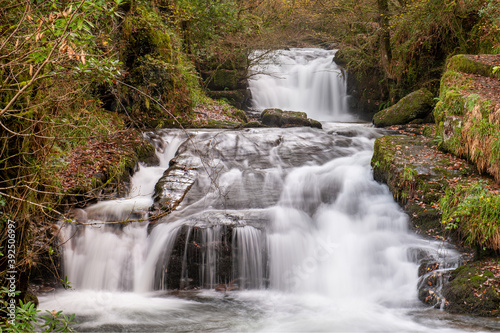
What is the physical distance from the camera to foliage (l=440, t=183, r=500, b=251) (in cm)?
554

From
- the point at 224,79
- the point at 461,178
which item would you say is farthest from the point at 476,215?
the point at 224,79

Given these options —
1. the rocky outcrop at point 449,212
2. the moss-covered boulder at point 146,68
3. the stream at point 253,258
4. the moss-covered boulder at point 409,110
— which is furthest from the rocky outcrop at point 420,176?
the moss-covered boulder at point 146,68

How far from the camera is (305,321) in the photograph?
5336 mm

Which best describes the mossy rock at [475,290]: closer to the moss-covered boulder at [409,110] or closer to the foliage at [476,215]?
the foliage at [476,215]

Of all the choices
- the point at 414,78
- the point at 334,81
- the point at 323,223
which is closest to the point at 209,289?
the point at 323,223

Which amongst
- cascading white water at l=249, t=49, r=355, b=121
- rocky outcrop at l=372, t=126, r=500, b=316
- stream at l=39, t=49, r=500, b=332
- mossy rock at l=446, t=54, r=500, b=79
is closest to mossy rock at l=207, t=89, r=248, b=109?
cascading white water at l=249, t=49, r=355, b=121

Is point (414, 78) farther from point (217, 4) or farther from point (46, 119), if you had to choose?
point (46, 119)

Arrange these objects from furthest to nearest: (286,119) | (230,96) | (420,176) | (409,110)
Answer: (230,96), (286,119), (409,110), (420,176)

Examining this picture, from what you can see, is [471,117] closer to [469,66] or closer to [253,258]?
[469,66]

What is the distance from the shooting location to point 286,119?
13.6 meters

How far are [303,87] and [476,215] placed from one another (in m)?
13.9

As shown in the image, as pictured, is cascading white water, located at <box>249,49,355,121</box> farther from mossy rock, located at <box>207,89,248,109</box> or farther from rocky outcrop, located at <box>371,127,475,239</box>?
rocky outcrop, located at <box>371,127,475,239</box>

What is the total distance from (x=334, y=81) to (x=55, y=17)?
1655 centimetres

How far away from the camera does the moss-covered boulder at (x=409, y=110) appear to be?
39.5 ft
